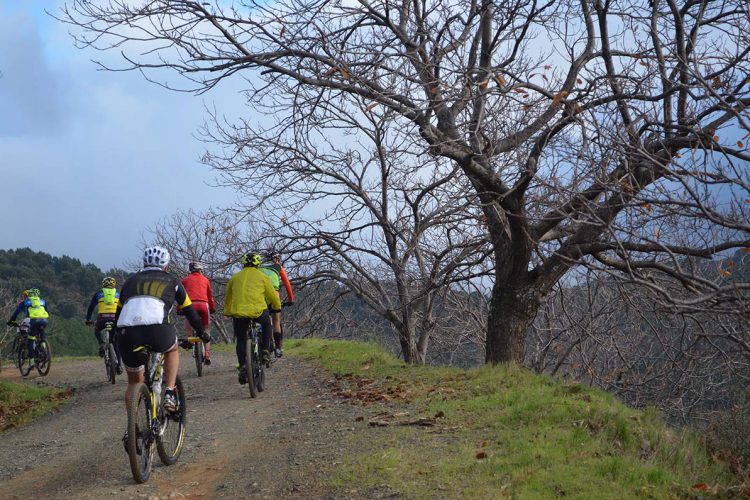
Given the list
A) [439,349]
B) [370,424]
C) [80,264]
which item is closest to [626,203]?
[370,424]

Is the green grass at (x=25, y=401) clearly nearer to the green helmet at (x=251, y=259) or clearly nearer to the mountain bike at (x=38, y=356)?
the mountain bike at (x=38, y=356)

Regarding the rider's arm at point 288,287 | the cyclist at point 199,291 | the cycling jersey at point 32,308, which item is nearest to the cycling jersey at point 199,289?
the cyclist at point 199,291

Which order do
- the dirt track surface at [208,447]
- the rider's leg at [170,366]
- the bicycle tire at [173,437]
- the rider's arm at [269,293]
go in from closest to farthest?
1. the dirt track surface at [208,447]
2. the bicycle tire at [173,437]
3. the rider's leg at [170,366]
4. the rider's arm at [269,293]

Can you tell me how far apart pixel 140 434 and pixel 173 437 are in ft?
3.38

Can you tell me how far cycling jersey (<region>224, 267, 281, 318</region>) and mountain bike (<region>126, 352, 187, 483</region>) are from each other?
3918 mm

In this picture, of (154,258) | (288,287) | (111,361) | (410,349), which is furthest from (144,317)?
(410,349)

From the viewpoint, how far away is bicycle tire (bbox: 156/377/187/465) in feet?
24.7

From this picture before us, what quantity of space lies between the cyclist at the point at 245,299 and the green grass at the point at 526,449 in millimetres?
2671

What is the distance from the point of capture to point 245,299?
39.6ft

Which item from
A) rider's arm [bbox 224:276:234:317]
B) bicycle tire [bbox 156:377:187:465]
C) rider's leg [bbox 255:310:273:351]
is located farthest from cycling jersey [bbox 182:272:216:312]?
bicycle tire [bbox 156:377:187:465]

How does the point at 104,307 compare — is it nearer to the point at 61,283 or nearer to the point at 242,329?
the point at 242,329

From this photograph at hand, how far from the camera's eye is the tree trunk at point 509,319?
1277 cm

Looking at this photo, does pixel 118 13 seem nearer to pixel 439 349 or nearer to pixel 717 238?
pixel 717 238

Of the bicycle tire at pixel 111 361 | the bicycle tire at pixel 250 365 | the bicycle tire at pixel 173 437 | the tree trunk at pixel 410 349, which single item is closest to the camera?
the bicycle tire at pixel 173 437
